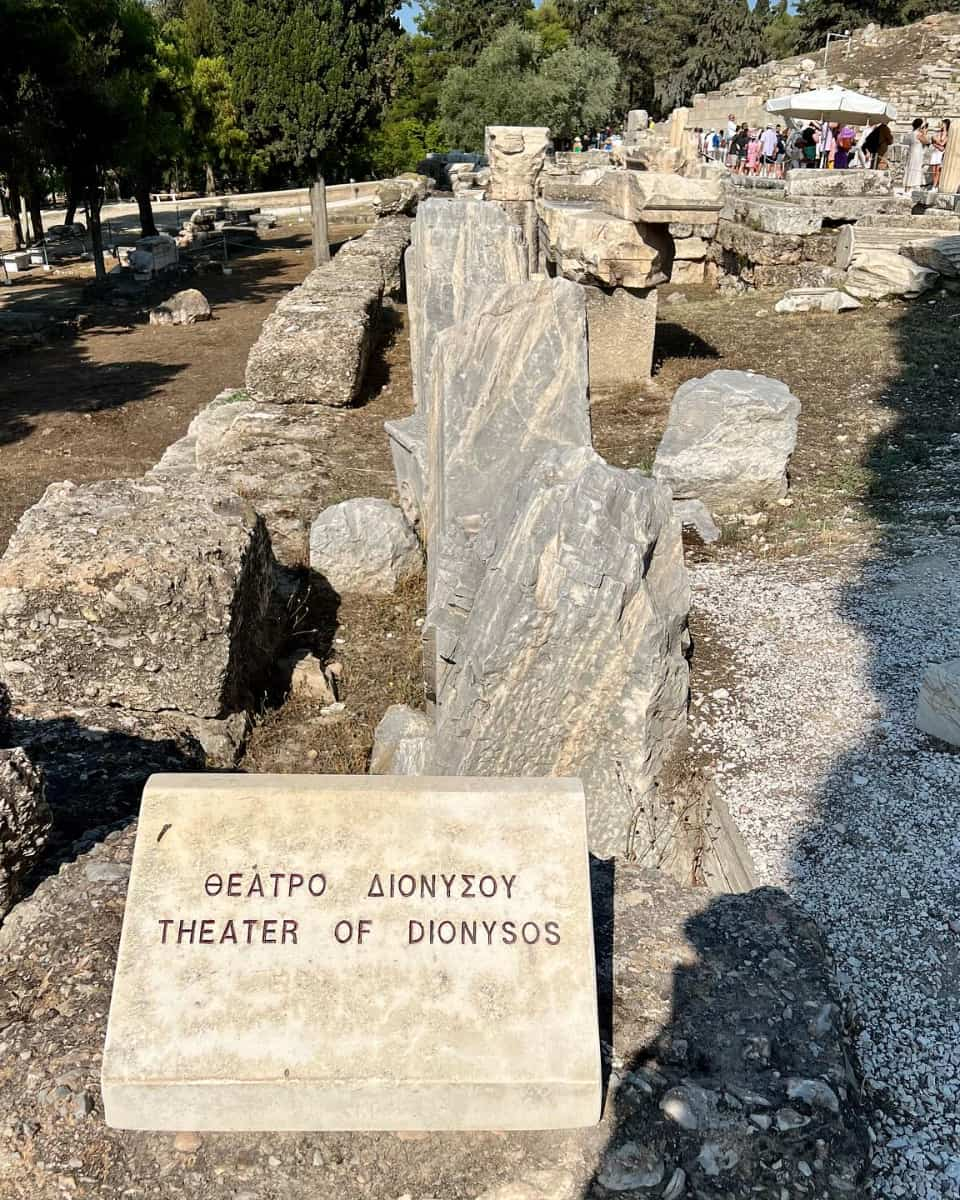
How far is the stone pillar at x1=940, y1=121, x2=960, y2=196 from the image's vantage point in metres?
15.9

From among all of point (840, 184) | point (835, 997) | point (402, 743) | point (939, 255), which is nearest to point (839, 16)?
point (840, 184)

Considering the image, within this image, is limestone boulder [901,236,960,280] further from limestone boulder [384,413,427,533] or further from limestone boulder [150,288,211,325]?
limestone boulder [150,288,211,325]

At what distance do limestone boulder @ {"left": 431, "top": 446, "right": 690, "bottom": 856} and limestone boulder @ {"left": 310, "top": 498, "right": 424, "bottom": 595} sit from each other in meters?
2.15

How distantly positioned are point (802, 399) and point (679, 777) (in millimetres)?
5649

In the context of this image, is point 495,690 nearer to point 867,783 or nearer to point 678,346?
point 867,783

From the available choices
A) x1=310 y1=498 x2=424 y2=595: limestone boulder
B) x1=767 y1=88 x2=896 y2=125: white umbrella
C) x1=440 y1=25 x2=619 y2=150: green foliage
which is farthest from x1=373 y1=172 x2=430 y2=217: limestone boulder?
x1=310 y1=498 x2=424 y2=595: limestone boulder

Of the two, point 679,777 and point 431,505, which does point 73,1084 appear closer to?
point 679,777

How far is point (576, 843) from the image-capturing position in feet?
7.10

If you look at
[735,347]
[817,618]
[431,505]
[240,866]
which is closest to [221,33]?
[735,347]

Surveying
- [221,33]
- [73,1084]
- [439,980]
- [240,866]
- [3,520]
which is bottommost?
[3,520]

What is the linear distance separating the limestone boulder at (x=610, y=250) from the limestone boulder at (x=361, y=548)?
4.02m

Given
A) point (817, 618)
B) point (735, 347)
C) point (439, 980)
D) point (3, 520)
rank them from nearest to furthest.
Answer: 1. point (439, 980)
2. point (817, 618)
3. point (3, 520)
4. point (735, 347)

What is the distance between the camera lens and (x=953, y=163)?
15.9 m

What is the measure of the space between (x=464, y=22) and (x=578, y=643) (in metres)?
39.5
